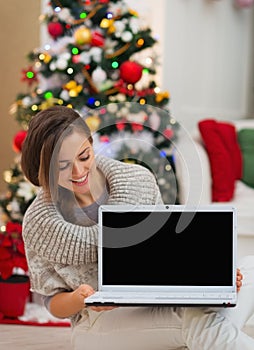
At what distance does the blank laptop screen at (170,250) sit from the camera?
1.71 m

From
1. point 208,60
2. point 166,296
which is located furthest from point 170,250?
point 208,60

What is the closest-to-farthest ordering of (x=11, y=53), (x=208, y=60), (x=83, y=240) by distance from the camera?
(x=83, y=240)
(x=208, y=60)
(x=11, y=53)

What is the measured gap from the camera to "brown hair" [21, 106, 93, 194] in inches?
68.5

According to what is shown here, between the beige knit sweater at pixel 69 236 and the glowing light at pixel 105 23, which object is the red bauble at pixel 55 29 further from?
the beige knit sweater at pixel 69 236

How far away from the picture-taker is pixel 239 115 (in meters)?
4.95

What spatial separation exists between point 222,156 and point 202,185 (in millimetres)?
1542

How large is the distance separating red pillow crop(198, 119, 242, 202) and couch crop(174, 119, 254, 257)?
0.02 m

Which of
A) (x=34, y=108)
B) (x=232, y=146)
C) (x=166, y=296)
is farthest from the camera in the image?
(x=232, y=146)

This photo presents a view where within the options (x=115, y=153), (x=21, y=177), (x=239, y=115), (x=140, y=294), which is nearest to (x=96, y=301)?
(x=140, y=294)

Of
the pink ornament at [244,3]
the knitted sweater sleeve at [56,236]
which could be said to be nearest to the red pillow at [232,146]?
the pink ornament at [244,3]

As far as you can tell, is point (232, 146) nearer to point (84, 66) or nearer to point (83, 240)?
point (84, 66)

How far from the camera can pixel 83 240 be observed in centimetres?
179

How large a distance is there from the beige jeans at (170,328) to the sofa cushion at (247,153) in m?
1.64

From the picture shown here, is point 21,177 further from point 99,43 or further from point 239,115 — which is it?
point 239,115
